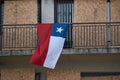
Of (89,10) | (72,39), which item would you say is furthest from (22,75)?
(89,10)

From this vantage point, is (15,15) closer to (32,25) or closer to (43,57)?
(32,25)

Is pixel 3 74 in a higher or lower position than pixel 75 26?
lower

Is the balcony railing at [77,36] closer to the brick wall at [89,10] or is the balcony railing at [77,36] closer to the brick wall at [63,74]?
the brick wall at [89,10]

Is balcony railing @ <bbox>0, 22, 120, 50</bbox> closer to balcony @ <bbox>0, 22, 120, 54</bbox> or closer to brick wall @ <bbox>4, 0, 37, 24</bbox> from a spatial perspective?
balcony @ <bbox>0, 22, 120, 54</bbox>

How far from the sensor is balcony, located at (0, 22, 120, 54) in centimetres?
2250

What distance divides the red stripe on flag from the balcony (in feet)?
3.36

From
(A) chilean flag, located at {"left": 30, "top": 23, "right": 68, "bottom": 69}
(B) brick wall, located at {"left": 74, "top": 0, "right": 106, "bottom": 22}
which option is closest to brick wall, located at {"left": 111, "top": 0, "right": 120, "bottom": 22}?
(B) brick wall, located at {"left": 74, "top": 0, "right": 106, "bottom": 22}

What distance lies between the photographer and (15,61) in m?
22.7

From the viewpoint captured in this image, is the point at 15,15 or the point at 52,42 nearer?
the point at 52,42

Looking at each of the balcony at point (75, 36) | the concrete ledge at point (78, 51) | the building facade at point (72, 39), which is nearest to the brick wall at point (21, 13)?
the building facade at point (72, 39)

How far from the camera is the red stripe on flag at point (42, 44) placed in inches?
828

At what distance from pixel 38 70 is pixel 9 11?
313cm

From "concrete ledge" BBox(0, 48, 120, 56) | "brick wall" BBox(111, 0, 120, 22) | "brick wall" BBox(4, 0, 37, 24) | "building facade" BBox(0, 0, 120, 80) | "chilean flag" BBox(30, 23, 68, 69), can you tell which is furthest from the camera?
"brick wall" BBox(4, 0, 37, 24)

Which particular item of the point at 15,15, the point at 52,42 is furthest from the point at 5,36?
the point at 52,42
